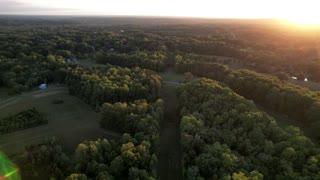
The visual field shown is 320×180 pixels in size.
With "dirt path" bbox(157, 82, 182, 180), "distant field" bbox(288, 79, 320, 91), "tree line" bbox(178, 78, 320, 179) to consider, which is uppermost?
"tree line" bbox(178, 78, 320, 179)

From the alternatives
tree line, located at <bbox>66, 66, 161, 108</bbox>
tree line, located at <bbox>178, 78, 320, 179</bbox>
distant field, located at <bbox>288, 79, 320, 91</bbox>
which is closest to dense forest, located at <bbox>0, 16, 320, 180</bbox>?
tree line, located at <bbox>178, 78, 320, 179</bbox>

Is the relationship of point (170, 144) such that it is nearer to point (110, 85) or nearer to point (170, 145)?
point (170, 145)

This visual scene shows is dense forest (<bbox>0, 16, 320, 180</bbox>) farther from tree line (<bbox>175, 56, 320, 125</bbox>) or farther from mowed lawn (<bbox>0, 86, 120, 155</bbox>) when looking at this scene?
mowed lawn (<bbox>0, 86, 120, 155</bbox>)

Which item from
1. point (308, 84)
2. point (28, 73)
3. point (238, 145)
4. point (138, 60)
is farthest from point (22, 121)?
point (308, 84)

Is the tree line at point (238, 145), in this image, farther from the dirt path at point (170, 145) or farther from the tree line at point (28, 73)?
the tree line at point (28, 73)

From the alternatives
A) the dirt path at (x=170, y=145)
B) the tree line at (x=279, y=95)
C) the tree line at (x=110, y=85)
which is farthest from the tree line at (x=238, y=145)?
the tree line at (x=110, y=85)

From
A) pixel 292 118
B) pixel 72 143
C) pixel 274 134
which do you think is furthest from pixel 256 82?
pixel 72 143
